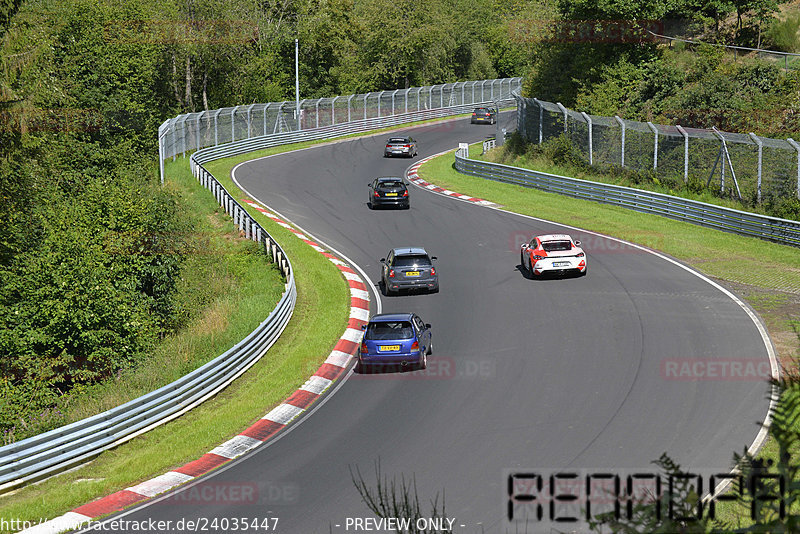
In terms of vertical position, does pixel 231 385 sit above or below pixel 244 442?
below

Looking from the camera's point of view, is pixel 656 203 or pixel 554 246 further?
pixel 656 203

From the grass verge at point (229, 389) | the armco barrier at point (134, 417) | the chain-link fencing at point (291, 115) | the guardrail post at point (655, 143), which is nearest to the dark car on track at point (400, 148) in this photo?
the chain-link fencing at point (291, 115)

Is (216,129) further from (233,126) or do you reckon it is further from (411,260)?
(411,260)

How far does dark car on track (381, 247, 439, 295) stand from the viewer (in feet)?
92.5

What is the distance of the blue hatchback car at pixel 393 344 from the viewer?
69.3ft

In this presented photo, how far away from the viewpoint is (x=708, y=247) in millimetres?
32531

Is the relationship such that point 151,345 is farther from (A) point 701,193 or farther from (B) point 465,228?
(A) point 701,193

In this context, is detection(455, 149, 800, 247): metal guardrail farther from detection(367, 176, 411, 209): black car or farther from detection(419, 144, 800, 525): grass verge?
detection(367, 176, 411, 209): black car

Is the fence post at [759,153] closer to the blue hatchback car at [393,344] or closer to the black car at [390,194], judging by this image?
the black car at [390,194]

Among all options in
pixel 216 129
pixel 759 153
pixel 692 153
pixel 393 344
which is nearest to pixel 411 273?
pixel 393 344

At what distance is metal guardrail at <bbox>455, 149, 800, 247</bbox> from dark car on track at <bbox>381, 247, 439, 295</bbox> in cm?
1338

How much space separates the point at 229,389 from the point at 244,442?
401cm

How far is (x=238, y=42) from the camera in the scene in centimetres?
7662

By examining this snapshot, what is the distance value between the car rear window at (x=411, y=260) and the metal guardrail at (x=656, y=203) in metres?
13.6
